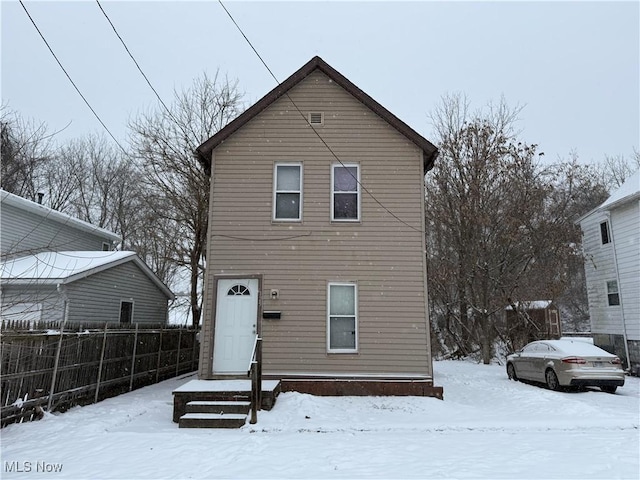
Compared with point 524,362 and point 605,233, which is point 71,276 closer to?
point 524,362

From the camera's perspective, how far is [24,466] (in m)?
5.43

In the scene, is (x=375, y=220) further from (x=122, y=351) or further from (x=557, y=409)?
(x=122, y=351)

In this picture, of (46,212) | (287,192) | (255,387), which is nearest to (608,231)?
(287,192)

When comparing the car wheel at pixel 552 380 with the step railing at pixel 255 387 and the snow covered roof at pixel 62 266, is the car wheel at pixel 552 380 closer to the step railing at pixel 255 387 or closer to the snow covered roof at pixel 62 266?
the step railing at pixel 255 387

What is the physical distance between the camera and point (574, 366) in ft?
36.6

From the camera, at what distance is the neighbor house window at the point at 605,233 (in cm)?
1724

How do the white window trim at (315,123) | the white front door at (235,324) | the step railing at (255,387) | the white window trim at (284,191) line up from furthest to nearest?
the white window trim at (315,123)
the white window trim at (284,191)
the white front door at (235,324)
the step railing at (255,387)

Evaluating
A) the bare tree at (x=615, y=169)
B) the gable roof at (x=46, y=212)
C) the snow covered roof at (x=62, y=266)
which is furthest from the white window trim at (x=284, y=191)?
the bare tree at (x=615, y=169)

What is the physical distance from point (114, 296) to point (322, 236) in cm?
799

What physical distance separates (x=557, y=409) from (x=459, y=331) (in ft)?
46.6

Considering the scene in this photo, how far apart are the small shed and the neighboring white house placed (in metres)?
1.85

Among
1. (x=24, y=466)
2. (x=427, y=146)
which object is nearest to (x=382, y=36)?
(x=427, y=146)

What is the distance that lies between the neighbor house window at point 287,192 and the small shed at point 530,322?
12579 mm

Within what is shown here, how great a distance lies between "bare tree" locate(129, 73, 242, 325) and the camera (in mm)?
19141
